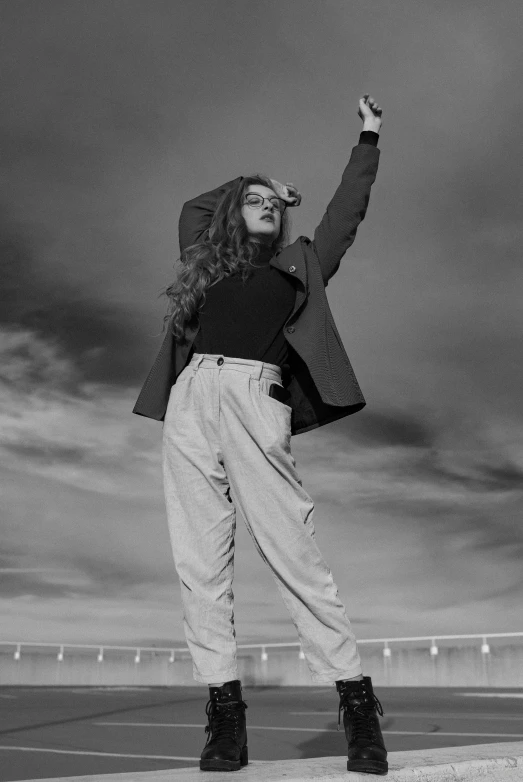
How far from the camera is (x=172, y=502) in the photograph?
3402 millimetres

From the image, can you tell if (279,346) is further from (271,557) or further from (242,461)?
(271,557)

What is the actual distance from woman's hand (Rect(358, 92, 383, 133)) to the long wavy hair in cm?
52

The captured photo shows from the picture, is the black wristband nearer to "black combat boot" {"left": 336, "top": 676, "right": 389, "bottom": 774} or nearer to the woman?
the woman

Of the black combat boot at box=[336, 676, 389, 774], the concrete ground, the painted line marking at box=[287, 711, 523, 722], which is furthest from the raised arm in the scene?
the painted line marking at box=[287, 711, 523, 722]

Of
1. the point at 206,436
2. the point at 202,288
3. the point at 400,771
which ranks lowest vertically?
the point at 400,771

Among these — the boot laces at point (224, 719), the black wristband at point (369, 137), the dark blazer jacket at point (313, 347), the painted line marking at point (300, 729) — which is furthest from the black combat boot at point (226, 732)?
the painted line marking at point (300, 729)

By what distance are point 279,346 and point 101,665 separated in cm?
1736

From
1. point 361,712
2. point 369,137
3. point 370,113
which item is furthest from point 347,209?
point 361,712

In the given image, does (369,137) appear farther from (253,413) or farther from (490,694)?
(490,694)

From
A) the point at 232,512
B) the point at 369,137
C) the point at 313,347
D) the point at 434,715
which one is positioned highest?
the point at 369,137

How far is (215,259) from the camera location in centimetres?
365

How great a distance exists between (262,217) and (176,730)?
4.23 meters

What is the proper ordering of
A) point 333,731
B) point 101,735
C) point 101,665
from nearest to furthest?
point 101,735 → point 333,731 → point 101,665

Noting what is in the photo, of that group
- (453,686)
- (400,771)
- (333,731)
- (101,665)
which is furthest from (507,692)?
(400,771)
